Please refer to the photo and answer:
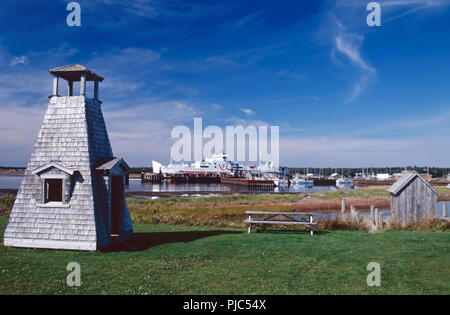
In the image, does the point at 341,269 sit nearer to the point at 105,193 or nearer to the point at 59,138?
the point at 105,193

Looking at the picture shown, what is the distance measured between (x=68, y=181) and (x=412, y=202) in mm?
14636

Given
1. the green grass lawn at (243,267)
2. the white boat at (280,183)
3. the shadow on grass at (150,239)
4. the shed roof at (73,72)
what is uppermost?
the shed roof at (73,72)

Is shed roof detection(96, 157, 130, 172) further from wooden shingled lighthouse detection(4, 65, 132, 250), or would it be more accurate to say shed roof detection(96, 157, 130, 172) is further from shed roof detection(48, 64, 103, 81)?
shed roof detection(48, 64, 103, 81)

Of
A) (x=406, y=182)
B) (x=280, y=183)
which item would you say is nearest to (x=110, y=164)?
(x=406, y=182)

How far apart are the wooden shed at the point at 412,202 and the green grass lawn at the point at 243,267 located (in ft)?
11.6

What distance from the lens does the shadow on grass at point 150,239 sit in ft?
33.2

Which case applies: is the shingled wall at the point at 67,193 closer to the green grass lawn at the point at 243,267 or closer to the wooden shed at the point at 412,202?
the green grass lawn at the point at 243,267

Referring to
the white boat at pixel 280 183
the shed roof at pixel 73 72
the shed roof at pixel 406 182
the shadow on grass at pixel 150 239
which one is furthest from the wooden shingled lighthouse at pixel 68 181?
the white boat at pixel 280 183

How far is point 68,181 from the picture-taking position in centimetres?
1004

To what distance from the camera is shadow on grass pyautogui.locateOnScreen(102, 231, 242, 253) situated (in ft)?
33.2

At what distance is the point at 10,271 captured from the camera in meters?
7.34

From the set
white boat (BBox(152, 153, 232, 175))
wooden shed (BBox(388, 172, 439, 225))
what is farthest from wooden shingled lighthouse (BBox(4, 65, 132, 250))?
white boat (BBox(152, 153, 232, 175))

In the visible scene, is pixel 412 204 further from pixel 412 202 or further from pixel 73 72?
pixel 73 72
